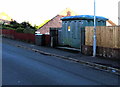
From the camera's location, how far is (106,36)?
11078mm

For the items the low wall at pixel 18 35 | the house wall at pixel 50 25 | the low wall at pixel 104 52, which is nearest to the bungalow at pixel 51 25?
the house wall at pixel 50 25

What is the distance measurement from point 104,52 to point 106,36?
1.06 metres

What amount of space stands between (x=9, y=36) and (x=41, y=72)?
1771cm

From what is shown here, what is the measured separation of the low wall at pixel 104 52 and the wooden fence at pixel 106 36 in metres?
0.30

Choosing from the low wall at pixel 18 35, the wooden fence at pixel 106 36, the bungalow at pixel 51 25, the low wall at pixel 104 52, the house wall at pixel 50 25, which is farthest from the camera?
the house wall at pixel 50 25

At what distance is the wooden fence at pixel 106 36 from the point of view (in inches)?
412

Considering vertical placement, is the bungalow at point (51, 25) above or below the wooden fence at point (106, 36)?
above

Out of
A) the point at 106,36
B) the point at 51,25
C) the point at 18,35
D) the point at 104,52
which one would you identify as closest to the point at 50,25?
the point at 51,25

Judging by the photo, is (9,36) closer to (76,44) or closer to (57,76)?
(76,44)

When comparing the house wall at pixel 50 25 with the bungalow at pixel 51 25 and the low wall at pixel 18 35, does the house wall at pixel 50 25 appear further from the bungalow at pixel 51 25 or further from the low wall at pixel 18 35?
the low wall at pixel 18 35

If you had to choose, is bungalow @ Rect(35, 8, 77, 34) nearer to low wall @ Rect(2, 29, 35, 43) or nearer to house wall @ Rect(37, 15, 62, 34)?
house wall @ Rect(37, 15, 62, 34)

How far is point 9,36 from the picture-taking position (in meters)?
23.6

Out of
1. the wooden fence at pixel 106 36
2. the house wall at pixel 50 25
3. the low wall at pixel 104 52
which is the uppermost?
the house wall at pixel 50 25

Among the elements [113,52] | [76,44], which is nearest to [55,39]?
[76,44]
